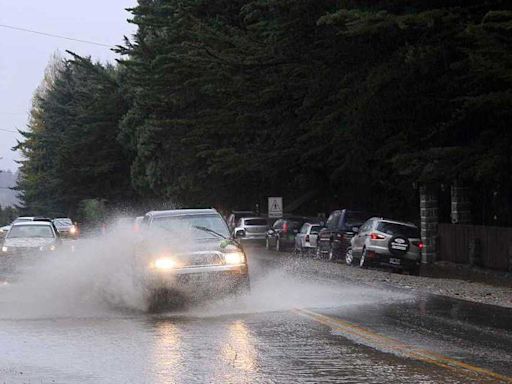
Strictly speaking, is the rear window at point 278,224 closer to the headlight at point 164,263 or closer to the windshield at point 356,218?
the windshield at point 356,218

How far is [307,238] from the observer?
40406 mm

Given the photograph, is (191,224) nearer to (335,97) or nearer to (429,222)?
(335,97)

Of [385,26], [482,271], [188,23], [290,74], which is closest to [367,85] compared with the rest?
[385,26]

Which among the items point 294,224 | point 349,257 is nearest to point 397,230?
point 349,257

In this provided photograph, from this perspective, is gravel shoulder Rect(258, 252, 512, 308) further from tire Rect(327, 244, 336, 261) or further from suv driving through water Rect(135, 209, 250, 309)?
suv driving through water Rect(135, 209, 250, 309)

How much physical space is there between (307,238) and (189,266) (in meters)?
25.0

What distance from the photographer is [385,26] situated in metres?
22.9

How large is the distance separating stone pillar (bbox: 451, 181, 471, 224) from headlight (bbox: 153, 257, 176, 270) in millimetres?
21891

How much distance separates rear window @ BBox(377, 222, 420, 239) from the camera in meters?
29.7

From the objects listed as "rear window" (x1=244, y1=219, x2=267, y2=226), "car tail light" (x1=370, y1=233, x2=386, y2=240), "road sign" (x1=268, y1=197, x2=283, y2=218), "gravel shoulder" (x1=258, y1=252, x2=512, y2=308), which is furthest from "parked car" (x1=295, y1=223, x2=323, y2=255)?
"car tail light" (x1=370, y1=233, x2=386, y2=240)

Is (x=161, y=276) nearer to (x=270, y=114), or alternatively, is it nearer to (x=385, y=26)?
(x=385, y=26)

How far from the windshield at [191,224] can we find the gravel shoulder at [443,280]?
526 centimetres

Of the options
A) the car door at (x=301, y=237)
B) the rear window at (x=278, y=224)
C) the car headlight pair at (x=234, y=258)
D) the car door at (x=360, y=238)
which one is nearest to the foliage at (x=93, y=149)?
the rear window at (x=278, y=224)

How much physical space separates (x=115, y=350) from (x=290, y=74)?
70.1ft
